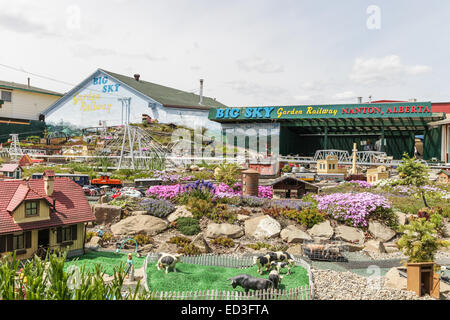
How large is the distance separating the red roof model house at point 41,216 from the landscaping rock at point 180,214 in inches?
218

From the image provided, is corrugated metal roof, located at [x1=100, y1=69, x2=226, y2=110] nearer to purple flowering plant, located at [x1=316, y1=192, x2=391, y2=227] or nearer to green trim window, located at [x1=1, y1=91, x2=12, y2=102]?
green trim window, located at [x1=1, y1=91, x2=12, y2=102]

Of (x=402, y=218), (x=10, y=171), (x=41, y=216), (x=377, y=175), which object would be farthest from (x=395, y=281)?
(x=10, y=171)

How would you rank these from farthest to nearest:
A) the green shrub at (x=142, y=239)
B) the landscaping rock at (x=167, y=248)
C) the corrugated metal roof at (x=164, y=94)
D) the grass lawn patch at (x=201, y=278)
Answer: the corrugated metal roof at (x=164, y=94) → the green shrub at (x=142, y=239) → the landscaping rock at (x=167, y=248) → the grass lawn patch at (x=201, y=278)

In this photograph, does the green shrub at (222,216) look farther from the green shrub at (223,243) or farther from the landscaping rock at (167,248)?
the landscaping rock at (167,248)

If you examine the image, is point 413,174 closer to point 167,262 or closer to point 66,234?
point 167,262

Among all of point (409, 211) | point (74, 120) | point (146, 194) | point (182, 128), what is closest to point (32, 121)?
point (74, 120)

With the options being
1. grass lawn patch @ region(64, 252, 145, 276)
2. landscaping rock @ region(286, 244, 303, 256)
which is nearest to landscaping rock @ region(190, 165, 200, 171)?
landscaping rock @ region(286, 244, 303, 256)

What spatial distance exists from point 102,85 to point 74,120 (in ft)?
27.4

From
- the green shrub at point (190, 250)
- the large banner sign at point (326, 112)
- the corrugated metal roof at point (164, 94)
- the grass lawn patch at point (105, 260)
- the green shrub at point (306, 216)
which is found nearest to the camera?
the grass lawn patch at point (105, 260)

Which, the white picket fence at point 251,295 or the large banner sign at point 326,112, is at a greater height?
the large banner sign at point 326,112

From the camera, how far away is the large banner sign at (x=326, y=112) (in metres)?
43.2

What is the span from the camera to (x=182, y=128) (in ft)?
186

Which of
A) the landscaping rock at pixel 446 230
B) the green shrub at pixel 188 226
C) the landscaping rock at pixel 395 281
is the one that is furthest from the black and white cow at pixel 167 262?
the landscaping rock at pixel 446 230
